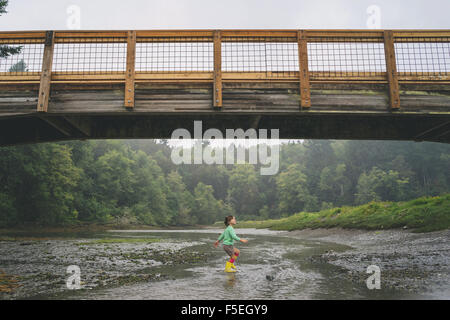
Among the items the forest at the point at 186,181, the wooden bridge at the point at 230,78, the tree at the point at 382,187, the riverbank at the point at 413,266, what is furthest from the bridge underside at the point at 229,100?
the tree at the point at 382,187

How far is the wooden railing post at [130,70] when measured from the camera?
9.75 m

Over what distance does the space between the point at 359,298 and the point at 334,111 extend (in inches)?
230

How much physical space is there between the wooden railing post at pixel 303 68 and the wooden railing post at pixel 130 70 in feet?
17.5

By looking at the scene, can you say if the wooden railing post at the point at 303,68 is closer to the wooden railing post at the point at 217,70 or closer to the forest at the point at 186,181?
the wooden railing post at the point at 217,70

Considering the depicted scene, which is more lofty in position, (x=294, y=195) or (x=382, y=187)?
(x=382, y=187)

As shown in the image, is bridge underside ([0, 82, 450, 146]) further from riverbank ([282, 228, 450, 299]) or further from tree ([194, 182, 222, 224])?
tree ([194, 182, 222, 224])

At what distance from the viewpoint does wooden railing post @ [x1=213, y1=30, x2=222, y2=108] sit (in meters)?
9.74

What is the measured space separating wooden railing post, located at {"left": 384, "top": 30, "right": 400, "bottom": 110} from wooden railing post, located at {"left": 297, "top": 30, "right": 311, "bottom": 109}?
2.57m

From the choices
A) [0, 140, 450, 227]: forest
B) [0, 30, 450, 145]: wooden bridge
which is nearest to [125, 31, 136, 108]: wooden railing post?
[0, 30, 450, 145]: wooden bridge

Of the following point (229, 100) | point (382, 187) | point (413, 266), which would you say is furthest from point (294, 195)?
point (229, 100)

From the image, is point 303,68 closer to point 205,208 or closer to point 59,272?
point 59,272

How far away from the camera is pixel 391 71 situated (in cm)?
985

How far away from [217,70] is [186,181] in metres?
123

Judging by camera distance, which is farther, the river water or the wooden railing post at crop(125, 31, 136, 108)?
the wooden railing post at crop(125, 31, 136, 108)
